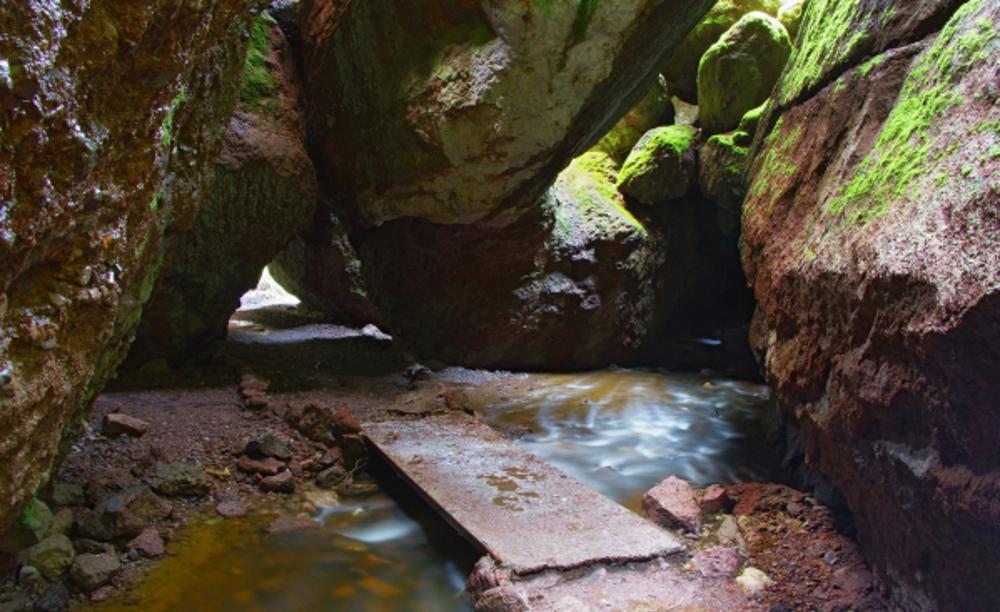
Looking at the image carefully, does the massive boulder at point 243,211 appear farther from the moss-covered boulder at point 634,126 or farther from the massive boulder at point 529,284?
the moss-covered boulder at point 634,126

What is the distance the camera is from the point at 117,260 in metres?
1.87

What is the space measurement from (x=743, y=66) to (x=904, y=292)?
228 inches

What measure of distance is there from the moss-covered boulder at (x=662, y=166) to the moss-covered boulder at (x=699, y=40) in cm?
102

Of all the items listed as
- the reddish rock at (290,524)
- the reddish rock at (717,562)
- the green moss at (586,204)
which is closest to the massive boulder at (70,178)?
the reddish rock at (290,524)

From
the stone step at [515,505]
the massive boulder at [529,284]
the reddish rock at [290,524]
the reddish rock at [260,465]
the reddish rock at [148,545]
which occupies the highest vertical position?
the massive boulder at [529,284]

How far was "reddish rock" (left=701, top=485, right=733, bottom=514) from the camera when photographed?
3.62 metres

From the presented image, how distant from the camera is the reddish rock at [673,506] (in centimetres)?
336

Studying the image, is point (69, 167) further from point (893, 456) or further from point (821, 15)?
point (821, 15)

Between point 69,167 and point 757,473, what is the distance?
4.39 m

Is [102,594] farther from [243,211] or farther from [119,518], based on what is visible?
[243,211]

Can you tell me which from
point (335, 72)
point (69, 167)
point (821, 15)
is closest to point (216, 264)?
point (335, 72)

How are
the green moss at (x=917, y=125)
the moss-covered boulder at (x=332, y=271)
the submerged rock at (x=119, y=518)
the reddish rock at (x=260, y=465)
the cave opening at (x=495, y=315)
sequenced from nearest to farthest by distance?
the cave opening at (x=495, y=315) → the green moss at (x=917, y=125) → the submerged rock at (x=119, y=518) → the reddish rock at (x=260, y=465) → the moss-covered boulder at (x=332, y=271)

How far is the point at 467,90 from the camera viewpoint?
5.22 meters

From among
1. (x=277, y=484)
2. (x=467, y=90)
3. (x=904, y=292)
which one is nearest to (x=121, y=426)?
(x=277, y=484)
